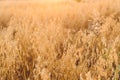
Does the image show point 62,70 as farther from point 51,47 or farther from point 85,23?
point 85,23

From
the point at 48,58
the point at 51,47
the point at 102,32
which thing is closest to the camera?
the point at 48,58

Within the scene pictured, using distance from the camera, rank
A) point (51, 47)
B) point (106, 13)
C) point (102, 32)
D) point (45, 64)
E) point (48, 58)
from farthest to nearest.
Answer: point (106, 13) < point (102, 32) < point (51, 47) < point (48, 58) < point (45, 64)

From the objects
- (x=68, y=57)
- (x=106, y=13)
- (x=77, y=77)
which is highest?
(x=106, y=13)

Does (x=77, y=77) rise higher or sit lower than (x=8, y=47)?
lower

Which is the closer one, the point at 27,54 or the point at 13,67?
the point at 13,67

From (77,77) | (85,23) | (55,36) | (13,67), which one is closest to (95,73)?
(77,77)

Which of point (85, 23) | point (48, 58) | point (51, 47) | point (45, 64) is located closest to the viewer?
point (45, 64)

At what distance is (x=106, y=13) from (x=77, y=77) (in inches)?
90.5

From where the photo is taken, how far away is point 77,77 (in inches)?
59.6

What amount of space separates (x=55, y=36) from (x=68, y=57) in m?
0.61

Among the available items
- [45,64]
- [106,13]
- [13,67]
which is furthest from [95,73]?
[106,13]

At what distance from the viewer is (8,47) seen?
1.65 meters

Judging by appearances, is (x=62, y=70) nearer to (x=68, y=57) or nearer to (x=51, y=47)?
(x=68, y=57)

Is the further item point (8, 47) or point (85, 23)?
point (85, 23)
